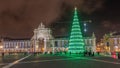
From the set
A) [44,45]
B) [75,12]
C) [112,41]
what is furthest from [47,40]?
[75,12]

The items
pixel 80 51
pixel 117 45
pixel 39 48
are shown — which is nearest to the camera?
pixel 80 51

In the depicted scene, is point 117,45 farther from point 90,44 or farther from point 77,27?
point 77,27

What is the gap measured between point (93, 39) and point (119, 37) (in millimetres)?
27868

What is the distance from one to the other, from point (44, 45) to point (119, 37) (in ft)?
166

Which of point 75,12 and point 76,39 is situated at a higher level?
point 75,12

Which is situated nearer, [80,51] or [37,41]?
[80,51]

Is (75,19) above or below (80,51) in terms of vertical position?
above

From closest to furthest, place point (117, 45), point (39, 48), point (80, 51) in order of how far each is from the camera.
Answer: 1. point (80, 51)
2. point (117, 45)
3. point (39, 48)

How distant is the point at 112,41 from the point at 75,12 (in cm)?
8230

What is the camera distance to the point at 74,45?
92.5 metres

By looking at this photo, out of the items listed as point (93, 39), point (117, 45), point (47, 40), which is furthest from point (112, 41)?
point (47, 40)

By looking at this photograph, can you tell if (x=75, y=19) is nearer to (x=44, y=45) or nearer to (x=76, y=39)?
(x=76, y=39)

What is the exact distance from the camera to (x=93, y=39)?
198875mm

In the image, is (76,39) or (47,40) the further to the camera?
(47,40)
